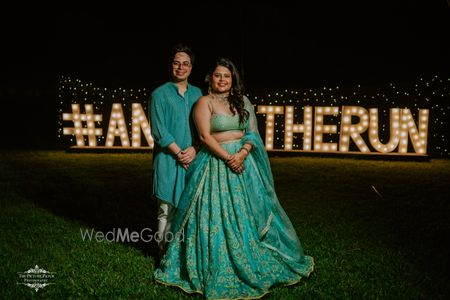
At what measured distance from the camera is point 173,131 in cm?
392

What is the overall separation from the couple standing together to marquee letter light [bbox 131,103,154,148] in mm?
8000

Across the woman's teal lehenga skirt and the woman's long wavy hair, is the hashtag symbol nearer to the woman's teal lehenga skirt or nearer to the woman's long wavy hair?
the woman's teal lehenga skirt

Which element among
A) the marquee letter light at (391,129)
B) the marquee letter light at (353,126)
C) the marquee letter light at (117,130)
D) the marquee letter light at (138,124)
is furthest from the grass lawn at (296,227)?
the marquee letter light at (117,130)

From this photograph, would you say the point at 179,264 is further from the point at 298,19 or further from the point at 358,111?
the point at 298,19

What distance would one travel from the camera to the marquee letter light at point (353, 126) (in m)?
11.0

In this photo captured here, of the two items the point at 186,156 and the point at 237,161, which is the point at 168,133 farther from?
the point at 237,161

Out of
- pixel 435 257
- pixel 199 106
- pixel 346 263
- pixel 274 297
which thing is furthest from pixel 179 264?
pixel 435 257

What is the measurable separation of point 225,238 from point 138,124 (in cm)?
887
